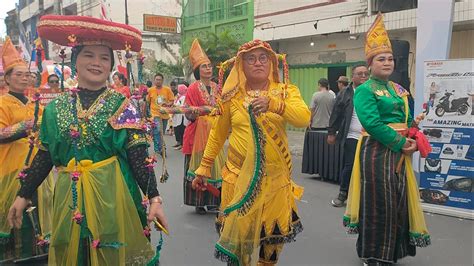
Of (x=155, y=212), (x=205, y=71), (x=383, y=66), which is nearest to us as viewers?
(x=155, y=212)

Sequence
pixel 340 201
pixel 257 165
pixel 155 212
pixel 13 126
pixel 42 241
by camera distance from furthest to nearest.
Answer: pixel 340 201 → pixel 13 126 → pixel 42 241 → pixel 257 165 → pixel 155 212

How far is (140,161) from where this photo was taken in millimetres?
2715

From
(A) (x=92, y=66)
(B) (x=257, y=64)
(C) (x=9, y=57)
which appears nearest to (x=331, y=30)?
(C) (x=9, y=57)

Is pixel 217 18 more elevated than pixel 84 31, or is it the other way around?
pixel 217 18

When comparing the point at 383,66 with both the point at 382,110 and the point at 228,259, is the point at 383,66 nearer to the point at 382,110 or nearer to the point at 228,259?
the point at 382,110

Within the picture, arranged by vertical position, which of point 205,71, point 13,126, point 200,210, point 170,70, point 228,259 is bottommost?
point 200,210

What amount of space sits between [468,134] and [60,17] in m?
4.88

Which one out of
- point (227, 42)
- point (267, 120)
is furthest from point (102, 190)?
point (227, 42)

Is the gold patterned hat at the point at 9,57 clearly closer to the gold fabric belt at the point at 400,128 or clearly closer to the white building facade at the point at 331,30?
the gold fabric belt at the point at 400,128

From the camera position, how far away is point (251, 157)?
3367 mm

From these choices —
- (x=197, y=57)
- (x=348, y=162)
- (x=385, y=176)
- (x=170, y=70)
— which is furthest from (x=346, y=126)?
(x=170, y=70)

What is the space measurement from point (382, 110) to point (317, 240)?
1811 millimetres

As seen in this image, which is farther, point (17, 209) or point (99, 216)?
point (17, 209)

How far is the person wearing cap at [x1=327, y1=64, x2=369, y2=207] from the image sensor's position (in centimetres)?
643
